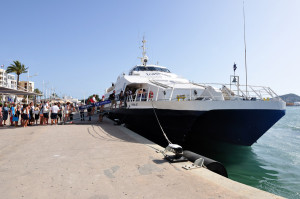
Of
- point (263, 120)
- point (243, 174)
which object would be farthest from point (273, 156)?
point (243, 174)

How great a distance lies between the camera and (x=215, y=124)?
7.89m

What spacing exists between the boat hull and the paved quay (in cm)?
244

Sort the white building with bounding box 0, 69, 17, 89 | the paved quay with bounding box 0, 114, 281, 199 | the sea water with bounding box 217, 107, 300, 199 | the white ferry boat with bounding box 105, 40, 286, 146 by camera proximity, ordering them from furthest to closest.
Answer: the white building with bounding box 0, 69, 17, 89 → the white ferry boat with bounding box 105, 40, 286, 146 → the sea water with bounding box 217, 107, 300, 199 → the paved quay with bounding box 0, 114, 281, 199

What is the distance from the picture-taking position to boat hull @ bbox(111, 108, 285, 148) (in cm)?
744

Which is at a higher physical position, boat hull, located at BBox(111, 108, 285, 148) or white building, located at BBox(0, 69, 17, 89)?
white building, located at BBox(0, 69, 17, 89)

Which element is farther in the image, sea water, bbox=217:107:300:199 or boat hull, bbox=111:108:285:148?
boat hull, bbox=111:108:285:148

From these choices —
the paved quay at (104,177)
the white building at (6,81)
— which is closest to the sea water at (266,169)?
the paved quay at (104,177)

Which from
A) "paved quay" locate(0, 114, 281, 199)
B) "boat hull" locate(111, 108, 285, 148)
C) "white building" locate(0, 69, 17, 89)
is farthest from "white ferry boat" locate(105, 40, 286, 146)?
"white building" locate(0, 69, 17, 89)

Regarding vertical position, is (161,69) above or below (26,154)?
above

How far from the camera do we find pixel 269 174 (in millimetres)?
7047

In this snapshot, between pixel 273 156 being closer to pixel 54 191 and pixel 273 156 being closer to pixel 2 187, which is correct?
pixel 54 191

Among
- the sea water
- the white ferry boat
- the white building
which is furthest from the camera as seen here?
the white building

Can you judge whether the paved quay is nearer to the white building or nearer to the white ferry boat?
the white ferry boat

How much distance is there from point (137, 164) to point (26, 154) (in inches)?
133
